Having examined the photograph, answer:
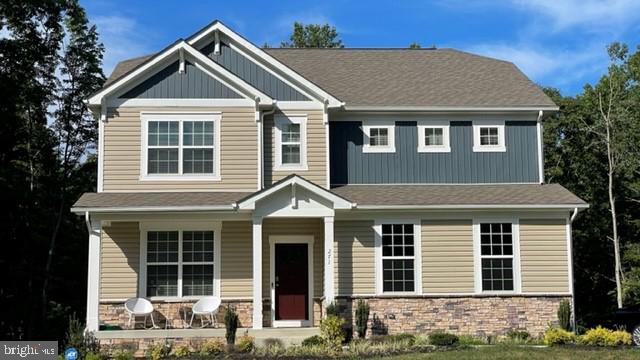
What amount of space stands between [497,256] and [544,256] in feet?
4.00

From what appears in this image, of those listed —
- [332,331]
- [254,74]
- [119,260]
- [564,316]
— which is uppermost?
[254,74]

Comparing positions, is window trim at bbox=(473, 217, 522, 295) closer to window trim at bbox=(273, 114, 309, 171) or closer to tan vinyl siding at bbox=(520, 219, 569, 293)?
tan vinyl siding at bbox=(520, 219, 569, 293)

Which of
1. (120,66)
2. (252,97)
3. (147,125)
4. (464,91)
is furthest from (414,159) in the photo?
(120,66)

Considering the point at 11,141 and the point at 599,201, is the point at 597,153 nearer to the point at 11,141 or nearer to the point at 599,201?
the point at 599,201

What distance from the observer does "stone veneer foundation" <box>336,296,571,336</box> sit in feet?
61.5

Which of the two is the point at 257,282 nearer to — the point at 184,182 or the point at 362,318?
the point at 362,318

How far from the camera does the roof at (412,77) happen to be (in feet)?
68.8

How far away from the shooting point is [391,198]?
19234 mm

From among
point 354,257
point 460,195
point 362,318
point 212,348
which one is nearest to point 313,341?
point 362,318

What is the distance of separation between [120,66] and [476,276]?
12.4 m

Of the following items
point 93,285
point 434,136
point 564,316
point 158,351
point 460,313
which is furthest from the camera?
point 434,136

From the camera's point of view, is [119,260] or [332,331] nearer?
[332,331]

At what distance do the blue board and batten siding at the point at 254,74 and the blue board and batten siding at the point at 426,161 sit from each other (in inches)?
61.6

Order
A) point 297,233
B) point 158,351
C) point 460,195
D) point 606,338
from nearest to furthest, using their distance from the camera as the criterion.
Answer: point 158,351 < point 606,338 < point 460,195 < point 297,233
